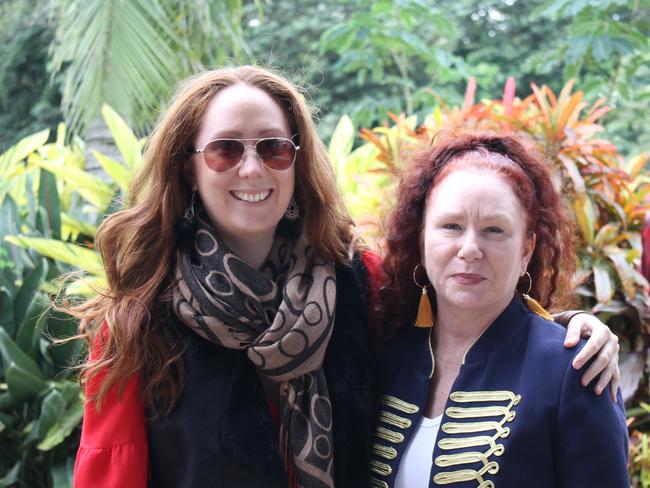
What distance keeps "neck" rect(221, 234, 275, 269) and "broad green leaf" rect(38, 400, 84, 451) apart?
167 cm

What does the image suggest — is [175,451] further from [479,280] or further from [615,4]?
[615,4]

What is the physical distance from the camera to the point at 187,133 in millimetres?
2193

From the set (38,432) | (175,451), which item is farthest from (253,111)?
(38,432)

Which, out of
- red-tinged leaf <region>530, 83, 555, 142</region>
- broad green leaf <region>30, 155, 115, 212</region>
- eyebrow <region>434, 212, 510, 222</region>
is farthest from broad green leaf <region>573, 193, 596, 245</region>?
broad green leaf <region>30, 155, 115, 212</region>

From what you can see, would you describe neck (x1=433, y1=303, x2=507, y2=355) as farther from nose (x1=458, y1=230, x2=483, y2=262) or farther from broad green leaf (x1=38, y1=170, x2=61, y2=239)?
broad green leaf (x1=38, y1=170, x2=61, y2=239)

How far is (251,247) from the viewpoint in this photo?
7.59ft

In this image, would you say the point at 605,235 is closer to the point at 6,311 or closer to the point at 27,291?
the point at 27,291

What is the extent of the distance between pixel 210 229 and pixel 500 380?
94cm

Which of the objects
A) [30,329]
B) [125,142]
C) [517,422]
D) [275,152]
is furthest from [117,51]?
[517,422]

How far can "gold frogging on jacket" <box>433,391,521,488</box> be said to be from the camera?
1.88m

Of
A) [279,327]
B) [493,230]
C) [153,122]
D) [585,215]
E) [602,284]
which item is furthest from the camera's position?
[153,122]

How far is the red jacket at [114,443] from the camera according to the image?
2012 millimetres

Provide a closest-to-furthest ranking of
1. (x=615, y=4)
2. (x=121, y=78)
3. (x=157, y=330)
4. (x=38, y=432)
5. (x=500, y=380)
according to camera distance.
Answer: (x=500, y=380) < (x=157, y=330) < (x=38, y=432) < (x=121, y=78) < (x=615, y=4)

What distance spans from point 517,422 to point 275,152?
1.01m
